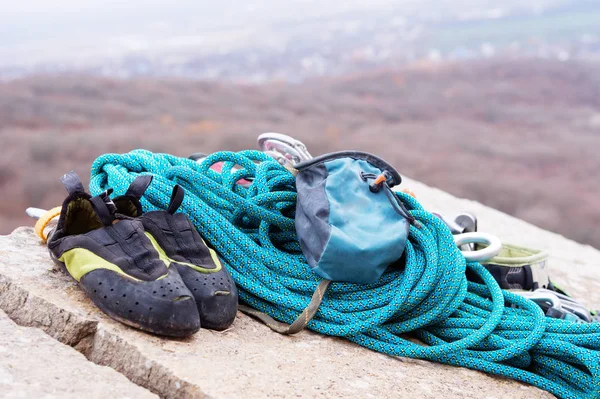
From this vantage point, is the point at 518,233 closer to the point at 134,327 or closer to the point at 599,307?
the point at 599,307

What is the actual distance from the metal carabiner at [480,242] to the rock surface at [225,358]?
1.24 ft

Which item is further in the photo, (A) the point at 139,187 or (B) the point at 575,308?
(B) the point at 575,308

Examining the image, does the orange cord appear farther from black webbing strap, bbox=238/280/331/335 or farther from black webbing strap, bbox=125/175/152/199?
black webbing strap, bbox=238/280/331/335

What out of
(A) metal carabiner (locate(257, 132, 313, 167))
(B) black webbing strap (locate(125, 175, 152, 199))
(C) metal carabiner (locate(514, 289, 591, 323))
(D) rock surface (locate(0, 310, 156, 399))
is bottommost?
(D) rock surface (locate(0, 310, 156, 399))

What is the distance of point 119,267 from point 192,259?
188mm

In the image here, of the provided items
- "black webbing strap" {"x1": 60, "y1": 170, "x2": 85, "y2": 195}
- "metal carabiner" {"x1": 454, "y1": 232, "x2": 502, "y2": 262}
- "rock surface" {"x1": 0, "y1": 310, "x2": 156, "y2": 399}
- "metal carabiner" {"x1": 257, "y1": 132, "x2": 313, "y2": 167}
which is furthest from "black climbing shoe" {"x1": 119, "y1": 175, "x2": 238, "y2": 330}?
"metal carabiner" {"x1": 454, "y1": 232, "x2": 502, "y2": 262}

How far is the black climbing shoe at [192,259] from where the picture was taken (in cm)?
146

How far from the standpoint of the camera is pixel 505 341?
1638 millimetres

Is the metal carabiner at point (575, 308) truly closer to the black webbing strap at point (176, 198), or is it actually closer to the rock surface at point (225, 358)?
the rock surface at point (225, 358)

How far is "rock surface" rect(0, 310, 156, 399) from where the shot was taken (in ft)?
3.84

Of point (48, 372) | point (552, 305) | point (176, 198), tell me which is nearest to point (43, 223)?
point (176, 198)

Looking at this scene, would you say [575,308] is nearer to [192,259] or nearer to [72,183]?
[192,259]

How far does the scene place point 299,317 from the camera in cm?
158

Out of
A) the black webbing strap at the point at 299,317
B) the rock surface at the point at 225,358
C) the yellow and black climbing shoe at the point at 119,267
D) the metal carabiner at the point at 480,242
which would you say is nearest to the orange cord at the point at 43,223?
the rock surface at the point at 225,358
